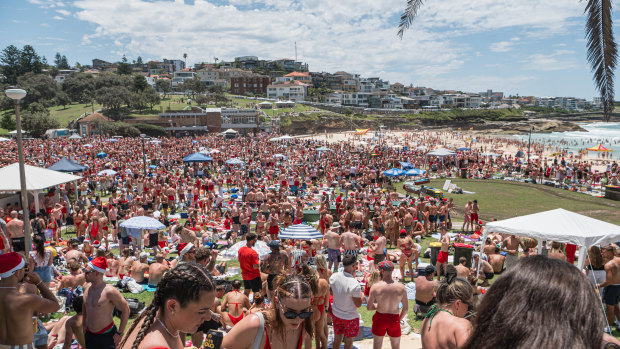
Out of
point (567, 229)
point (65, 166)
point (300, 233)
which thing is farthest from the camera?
point (65, 166)

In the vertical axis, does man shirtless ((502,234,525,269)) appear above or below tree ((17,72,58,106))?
below

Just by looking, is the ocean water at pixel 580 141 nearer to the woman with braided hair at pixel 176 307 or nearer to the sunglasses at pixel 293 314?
the sunglasses at pixel 293 314

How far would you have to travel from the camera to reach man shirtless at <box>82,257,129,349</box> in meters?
4.12

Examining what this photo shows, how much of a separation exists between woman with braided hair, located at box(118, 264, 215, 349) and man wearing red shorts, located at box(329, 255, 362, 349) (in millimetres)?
3221

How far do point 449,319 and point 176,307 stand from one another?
1.96 metres

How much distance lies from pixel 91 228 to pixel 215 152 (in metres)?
19.5

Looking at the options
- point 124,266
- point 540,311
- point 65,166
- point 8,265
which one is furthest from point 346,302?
point 65,166

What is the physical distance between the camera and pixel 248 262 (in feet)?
22.9

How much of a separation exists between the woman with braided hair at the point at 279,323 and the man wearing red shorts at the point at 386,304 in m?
2.25

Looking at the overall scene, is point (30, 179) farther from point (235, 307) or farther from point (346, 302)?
point (346, 302)

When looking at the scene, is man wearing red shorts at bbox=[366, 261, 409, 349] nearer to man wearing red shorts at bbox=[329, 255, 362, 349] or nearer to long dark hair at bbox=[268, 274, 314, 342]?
man wearing red shorts at bbox=[329, 255, 362, 349]

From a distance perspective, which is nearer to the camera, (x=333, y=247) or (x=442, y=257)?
(x=442, y=257)

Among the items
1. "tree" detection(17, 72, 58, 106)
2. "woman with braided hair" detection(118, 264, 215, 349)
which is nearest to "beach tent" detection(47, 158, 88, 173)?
"woman with braided hair" detection(118, 264, 215, 349)

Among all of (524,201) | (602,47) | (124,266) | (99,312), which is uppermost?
(602,47)
